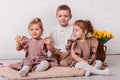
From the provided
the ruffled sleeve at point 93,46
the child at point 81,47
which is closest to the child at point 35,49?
the child at point 81,47

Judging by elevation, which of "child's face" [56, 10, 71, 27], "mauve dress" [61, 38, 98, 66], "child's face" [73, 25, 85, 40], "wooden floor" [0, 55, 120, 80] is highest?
"child's face" [56, 10, 71, 27]

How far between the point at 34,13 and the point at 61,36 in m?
0.30

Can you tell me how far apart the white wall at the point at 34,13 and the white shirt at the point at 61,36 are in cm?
18

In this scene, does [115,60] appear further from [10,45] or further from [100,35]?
[10,45]

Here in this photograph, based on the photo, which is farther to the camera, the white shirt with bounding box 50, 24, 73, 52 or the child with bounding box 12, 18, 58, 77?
the white shirt with bounding box 50, 24, 73, 52

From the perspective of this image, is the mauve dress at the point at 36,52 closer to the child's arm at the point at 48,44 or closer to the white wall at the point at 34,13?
the child's arm at the point at 48,44

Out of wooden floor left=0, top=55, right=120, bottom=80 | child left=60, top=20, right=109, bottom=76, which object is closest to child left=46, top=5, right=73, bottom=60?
child left=60, top=20, right=109, bottom=76

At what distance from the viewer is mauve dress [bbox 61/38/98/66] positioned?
2.10 meters

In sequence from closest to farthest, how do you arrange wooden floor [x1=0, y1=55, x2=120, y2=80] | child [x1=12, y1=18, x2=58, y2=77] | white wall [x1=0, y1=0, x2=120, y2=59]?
wooden floor [x1=0, y1=55, x2=120, y2=80] → child [x1=12, y1=18, x2=58, y2=77] → white wall [x1=0, y1=0, x2=120, y2=59]

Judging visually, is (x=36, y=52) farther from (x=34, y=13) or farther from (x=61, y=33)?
(x=34, y=13)

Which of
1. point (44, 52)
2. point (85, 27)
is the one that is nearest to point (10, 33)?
point (44, 52)

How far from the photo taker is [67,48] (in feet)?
7.07

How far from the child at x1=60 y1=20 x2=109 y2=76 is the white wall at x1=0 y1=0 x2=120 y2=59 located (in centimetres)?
35

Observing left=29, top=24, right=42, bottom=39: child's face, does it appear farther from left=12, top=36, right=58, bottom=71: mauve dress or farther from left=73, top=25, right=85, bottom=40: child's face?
left=73, top=25, right=85, bottom=40: child's face
